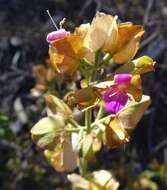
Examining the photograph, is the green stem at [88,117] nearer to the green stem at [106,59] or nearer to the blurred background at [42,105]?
the green stem at [106,59]

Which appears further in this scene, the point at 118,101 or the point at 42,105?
the point at 42,105

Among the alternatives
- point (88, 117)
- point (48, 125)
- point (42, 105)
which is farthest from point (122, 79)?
point (42, 105)

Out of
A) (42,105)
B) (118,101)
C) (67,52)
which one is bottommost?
(42,105)

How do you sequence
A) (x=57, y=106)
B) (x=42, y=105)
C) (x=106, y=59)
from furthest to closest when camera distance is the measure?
(x=42, y=105) → (x=57, y=106) → (x=106, y=59)

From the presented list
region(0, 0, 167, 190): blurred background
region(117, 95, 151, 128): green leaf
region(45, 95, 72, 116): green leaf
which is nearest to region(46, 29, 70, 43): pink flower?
region(117, 95, 151, 128): green leaf

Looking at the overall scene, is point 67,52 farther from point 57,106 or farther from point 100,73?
point 57,106

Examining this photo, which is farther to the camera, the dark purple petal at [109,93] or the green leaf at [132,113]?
the green leaf at [132,113]

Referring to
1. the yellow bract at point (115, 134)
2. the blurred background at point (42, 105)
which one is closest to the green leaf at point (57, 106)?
the yellow bract at point (115, 134)
